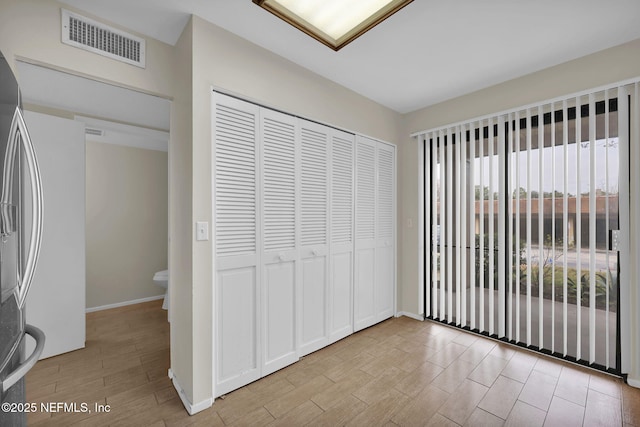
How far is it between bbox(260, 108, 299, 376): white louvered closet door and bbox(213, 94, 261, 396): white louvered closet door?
0.08m

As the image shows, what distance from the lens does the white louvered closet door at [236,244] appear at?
1887 mm

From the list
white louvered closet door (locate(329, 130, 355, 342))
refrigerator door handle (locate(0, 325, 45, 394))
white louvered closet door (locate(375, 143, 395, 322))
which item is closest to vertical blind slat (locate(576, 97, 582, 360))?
white louvered closet door (locate(375, 143, 395, 322))

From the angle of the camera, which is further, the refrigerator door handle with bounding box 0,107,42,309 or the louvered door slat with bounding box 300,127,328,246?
the louvered door slat with bounding box 300,127,328,246

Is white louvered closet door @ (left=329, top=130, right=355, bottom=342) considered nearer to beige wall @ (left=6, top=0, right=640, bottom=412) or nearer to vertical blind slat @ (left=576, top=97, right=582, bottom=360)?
beige wall @ (left=6, top=0, right=640, bottom=412)

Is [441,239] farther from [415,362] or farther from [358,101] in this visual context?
[358,101]

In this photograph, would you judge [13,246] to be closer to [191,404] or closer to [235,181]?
[235,181]

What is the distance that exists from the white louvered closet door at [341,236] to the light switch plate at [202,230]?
118 centimetres

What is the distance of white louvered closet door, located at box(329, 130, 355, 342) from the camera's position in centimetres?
265

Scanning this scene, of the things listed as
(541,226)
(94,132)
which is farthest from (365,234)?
(94,132)

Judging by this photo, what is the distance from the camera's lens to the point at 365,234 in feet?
9.87

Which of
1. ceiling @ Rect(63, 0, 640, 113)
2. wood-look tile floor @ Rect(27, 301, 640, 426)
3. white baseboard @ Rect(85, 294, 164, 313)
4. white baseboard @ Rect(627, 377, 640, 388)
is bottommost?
wood-look tile floor @ Rect(27, 301, 640, 426)

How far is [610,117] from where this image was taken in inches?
85.1

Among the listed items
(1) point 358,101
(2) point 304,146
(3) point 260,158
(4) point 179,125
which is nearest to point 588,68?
(1) point 358,101

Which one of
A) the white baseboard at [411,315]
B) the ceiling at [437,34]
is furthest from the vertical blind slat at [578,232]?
the white baseboard at [411,315]
